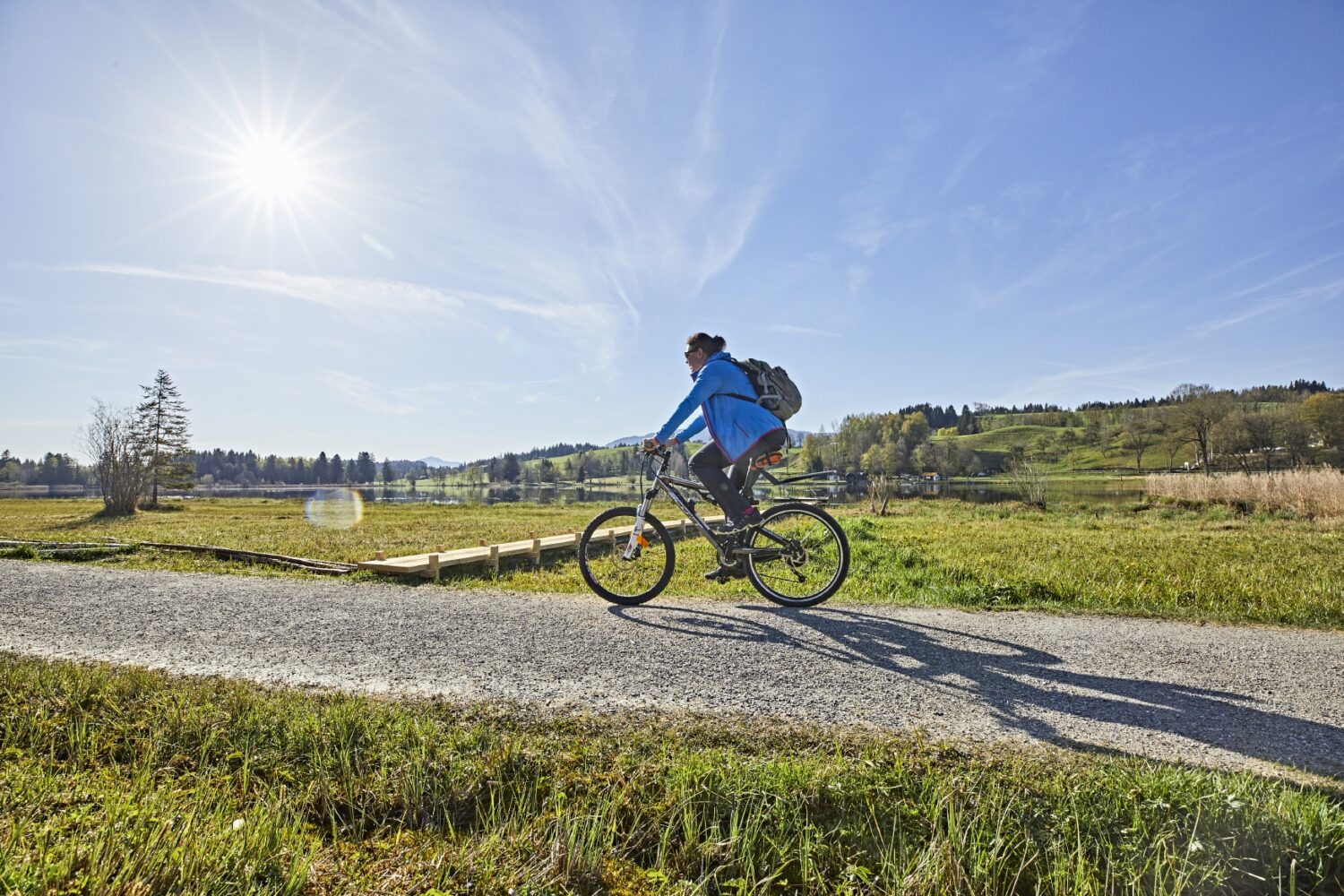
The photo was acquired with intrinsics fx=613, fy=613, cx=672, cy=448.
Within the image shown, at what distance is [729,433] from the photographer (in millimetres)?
6934

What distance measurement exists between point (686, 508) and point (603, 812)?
492 cm

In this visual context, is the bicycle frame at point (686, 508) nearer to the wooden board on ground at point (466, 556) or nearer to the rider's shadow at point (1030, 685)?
the wooden board on ground at point (466, 556)

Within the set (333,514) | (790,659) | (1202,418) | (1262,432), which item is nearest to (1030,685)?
(790,659)

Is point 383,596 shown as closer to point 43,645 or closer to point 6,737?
point 43,645

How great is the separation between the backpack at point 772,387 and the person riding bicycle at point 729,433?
0.16 meters

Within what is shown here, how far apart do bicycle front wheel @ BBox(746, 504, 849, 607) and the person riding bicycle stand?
270 mm

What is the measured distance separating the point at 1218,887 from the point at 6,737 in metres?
6.11

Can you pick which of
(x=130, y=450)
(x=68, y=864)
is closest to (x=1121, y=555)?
(x=68, y=864)

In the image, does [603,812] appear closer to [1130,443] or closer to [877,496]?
[877,496]

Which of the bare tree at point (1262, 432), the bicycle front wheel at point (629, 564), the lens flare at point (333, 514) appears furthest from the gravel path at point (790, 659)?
the bare tree at point (1262, 432)

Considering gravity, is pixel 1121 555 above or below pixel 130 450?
below

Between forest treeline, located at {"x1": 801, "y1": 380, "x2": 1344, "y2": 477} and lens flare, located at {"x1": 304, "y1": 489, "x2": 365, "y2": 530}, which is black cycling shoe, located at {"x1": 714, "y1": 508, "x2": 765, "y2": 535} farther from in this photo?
forest treeline, located at {"x1": 801, "y1": 380, "x2": 1344, "y2": 477}

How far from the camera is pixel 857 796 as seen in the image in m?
2.89

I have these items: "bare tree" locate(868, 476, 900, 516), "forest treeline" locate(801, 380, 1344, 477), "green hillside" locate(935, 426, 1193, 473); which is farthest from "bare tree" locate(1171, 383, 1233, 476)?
"green hillside" locate(935, 426, 1193, 473)
